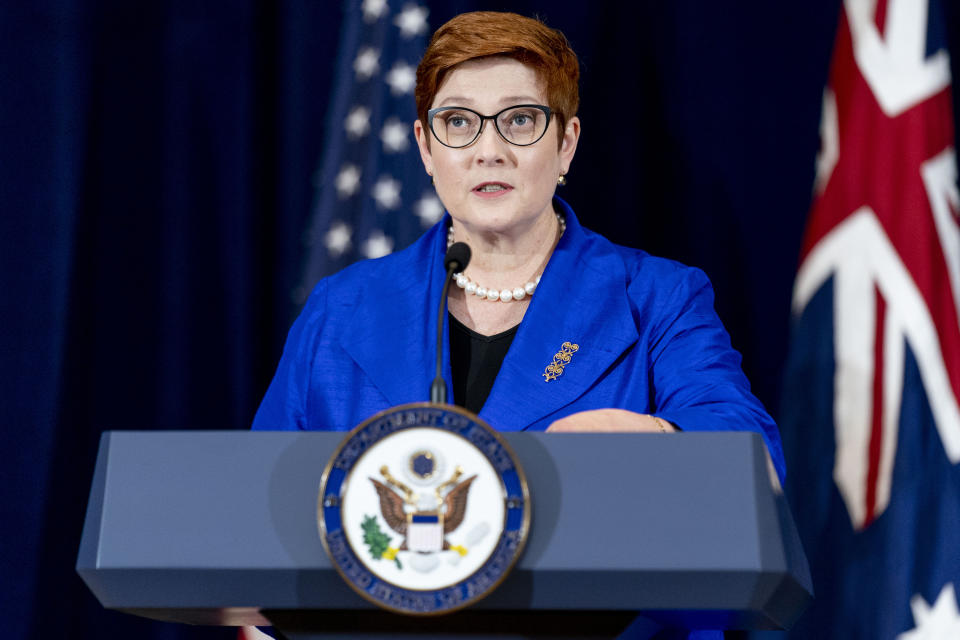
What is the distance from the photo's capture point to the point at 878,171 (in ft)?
8.60

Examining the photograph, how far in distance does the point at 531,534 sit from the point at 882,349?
1.75 metres

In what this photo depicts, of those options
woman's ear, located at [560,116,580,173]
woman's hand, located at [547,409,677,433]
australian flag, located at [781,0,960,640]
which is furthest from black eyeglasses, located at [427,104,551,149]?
australian flag, located at [781,0,960,640]

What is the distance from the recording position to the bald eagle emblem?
995mm

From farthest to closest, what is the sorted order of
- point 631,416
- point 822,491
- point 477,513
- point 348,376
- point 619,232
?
point 619,232 → point 822,491 → point 348,376 → point 631,416 → point 477,513

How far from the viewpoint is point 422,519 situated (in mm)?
999

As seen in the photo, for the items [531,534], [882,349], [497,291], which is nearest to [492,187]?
[497,291]

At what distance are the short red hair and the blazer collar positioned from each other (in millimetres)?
251

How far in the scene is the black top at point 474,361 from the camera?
1785 mm

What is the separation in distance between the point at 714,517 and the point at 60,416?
209 centimetres

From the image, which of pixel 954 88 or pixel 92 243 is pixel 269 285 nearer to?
pixel 92 243

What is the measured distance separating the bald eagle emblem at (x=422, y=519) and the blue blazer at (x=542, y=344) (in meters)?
0.57

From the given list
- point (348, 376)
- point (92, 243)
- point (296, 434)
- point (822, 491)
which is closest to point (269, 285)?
point (92, 243)

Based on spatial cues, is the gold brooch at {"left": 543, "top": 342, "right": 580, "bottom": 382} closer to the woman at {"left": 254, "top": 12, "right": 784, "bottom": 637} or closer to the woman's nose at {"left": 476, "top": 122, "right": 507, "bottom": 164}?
the woman at {"left": 254, "top": 12, "right": 784, "bottom": 637}

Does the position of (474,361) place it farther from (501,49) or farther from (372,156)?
(372,156)
